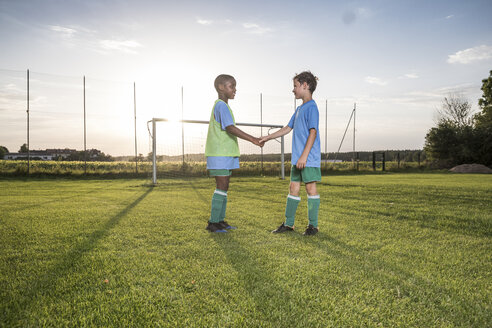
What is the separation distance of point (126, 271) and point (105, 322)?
2.17 ft

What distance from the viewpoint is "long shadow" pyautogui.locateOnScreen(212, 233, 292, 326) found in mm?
1639

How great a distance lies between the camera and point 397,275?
81.4 inches

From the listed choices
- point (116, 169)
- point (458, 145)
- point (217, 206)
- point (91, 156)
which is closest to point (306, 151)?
point (217, 206)

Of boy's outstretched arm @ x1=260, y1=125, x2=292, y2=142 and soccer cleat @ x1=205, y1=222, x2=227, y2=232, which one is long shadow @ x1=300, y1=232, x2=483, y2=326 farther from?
boy's outstretched arm @ x1=260, y1=125, x2=292, y2=142

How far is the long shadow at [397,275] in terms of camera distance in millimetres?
1677

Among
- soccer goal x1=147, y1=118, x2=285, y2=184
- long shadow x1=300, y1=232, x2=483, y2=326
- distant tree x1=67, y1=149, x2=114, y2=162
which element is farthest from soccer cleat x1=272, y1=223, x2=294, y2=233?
distant tree x1=67, y1=149, x2=114, y2=162

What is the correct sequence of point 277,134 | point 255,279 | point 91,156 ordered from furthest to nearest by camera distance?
point 91,156 → point 277,134 → point 255,279

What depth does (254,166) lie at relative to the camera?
1831cm

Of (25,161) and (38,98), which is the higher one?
(38,98)

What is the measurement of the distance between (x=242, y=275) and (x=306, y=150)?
5.29ft

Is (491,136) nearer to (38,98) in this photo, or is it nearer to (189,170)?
(189,170)

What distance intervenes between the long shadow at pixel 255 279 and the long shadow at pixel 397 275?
2.20 ft

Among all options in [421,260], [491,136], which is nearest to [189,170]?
[421,260]

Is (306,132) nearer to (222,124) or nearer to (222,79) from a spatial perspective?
(222,124)
